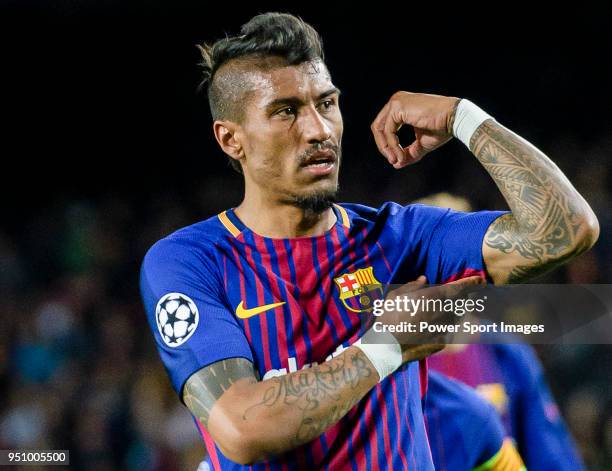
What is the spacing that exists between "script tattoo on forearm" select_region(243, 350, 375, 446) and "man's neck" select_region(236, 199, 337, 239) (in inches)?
20.9

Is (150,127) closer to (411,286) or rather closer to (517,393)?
(517,393)

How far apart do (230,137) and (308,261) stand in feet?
1.59

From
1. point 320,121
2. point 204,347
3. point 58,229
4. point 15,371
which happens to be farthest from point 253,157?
point 58,229

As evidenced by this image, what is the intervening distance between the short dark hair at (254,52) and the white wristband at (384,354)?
83cm

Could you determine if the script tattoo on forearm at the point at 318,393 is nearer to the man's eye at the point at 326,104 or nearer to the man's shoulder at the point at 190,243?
the man's shoulder at the point at 190,243

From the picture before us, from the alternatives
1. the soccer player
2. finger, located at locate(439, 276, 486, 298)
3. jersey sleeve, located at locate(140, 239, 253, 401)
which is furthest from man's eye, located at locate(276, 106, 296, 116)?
the soccer player

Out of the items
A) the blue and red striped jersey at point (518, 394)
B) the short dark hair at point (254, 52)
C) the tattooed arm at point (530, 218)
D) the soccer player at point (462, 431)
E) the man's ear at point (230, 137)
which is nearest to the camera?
the tattooed arm at point (530, 218)

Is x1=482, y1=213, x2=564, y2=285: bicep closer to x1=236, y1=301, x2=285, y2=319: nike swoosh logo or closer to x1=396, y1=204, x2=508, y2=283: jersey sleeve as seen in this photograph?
x1=396, y1=204, x2=508, y2=283: jersey sleeve

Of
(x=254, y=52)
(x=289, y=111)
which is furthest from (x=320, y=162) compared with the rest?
(x=254, y=52)

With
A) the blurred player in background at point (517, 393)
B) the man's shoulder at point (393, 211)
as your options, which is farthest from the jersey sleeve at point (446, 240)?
the blurred player in background at point (517, 393)

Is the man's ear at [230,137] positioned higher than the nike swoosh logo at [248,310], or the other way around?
the man's ear at [230,137]

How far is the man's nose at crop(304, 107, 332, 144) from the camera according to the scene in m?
2.40

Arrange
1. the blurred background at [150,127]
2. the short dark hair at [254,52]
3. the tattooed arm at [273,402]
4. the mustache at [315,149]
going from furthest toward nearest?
the blurred background at [150,127]
the short dark hair at [254,52]
the mustache at [315,149]
the tattooed arm at [273,402]

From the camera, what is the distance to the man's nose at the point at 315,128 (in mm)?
2402
